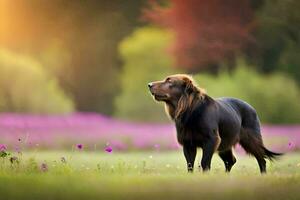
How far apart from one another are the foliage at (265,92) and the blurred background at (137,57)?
2cm

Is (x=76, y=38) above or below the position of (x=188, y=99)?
above

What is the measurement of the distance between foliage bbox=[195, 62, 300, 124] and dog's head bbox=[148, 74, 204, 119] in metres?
7.08

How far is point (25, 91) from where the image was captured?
15.6 metres

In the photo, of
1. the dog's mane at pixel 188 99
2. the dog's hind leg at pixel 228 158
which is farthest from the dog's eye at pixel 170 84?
the dog's hind leg at pixel 228 158

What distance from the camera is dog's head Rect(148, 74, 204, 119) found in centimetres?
827

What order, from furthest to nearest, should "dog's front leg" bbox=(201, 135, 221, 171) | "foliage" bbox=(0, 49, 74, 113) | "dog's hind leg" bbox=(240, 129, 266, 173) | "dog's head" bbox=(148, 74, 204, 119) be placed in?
"foliage" bbox=(0, 49, 74, 113), "dog's hind leg" bbox=(240, 129, 266, 173), "dog's head" bbox=(148, 74, 204, 119), "dog's front leg" bbox=(201, 135, 221, 171)

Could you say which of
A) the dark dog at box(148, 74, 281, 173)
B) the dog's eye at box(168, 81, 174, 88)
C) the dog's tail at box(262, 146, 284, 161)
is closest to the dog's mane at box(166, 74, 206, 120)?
the dark dog at box(148, 74, 281, 173)

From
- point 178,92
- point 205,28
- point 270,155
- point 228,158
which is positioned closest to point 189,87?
point 178,92

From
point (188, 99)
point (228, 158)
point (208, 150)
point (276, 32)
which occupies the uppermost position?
point (276, 32)

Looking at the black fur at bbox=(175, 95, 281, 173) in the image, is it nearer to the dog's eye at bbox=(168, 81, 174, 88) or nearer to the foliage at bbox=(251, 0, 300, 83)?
the dog's eye at bbox=(168, 81, 174, 88)

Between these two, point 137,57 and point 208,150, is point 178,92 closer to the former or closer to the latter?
point 208,150

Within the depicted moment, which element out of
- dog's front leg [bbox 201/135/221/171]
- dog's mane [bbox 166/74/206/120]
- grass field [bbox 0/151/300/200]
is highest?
dog's mane [bbox 166/74/206/120]

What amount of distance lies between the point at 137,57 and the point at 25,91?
240cm

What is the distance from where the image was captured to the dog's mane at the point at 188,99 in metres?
8.27
